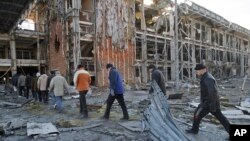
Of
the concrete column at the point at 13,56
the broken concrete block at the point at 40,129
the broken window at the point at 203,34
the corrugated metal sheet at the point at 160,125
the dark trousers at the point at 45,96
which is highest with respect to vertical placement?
the broken window at the point at 203,34

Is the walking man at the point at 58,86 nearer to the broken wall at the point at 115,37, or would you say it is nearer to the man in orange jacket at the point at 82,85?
the man in orange jacket at the point at 82,85

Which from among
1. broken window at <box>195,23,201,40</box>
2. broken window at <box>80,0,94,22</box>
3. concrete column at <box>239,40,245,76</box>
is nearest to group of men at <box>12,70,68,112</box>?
broken window at <box>80,0,94,22</box>

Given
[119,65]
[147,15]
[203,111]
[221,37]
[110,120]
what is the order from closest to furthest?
[203,111] < [110,120] < [119,65] < [147,15] < [221,37]

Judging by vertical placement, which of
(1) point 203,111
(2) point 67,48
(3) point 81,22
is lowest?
(1) point 203,111

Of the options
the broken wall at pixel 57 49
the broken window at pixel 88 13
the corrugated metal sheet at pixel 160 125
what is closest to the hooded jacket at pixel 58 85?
the corrugated metal sheet at pixel 160 125

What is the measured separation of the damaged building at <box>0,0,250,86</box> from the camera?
22.9 metres

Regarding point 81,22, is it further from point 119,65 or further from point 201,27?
point 201,27

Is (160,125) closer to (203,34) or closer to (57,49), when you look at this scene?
(57,49)

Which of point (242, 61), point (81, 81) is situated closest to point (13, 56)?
point (81, 81)

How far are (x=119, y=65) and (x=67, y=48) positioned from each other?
14.6ft

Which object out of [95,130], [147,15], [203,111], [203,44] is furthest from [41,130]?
[203,44]

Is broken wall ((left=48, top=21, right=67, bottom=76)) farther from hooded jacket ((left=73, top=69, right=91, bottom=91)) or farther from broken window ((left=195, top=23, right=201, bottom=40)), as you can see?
broken window ((left=195, top=23, right=201, bottom=40))

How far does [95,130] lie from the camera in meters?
8.01

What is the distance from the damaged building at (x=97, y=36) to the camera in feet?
75.0
